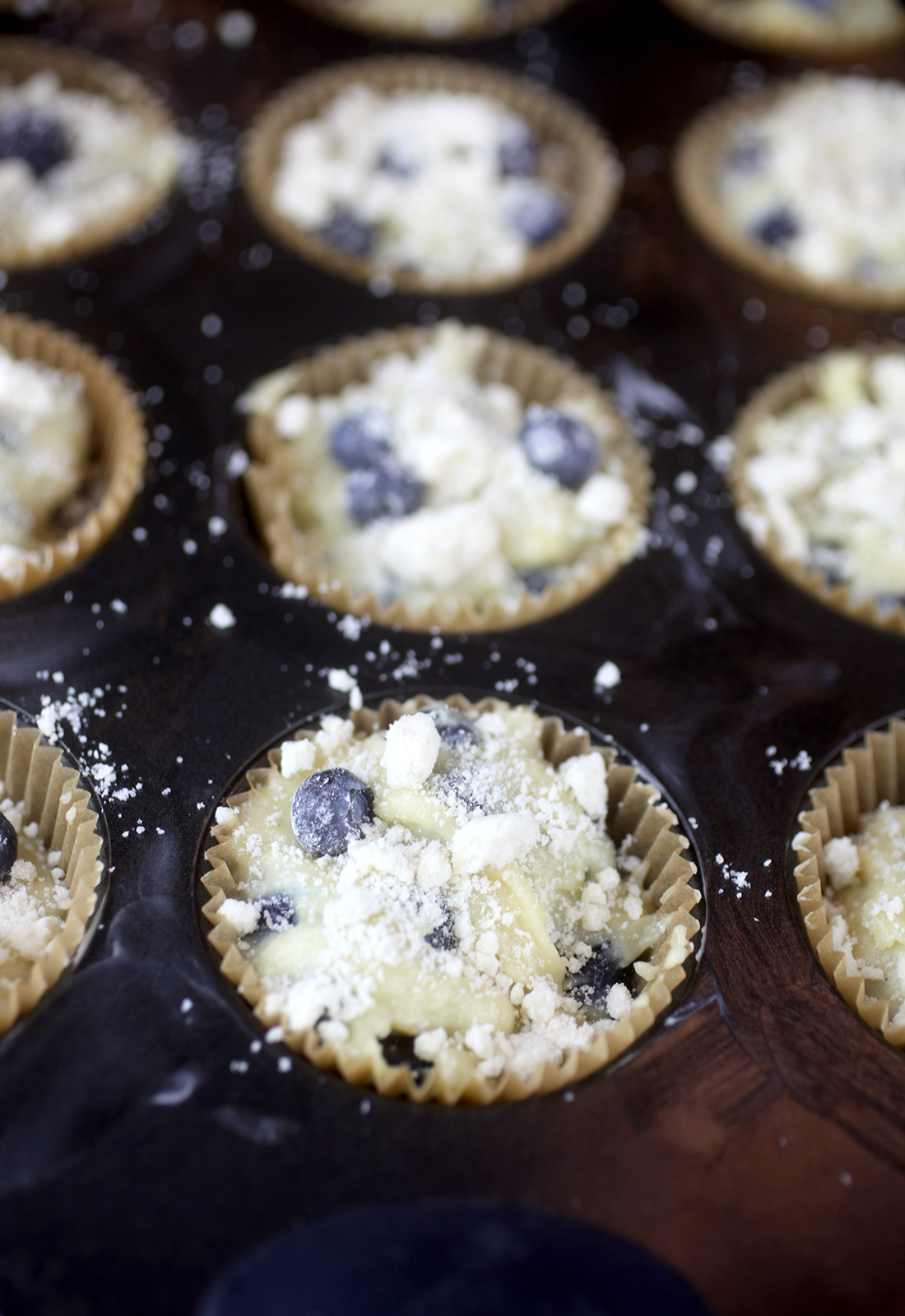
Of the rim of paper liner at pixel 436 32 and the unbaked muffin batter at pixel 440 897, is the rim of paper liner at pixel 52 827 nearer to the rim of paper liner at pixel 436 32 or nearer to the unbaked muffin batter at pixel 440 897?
the unbaked muffin batter at pixel 440 897

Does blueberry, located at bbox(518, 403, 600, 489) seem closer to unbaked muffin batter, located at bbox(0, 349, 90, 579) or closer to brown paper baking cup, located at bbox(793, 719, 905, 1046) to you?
brown paper baking cup, located at bbox(793, 719, 905, 1046)

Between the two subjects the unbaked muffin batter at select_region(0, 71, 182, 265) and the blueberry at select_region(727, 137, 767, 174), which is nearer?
the unbaked muffin batter at select_region(0, 71, 182, 265)

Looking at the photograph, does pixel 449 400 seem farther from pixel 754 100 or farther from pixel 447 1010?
pixel 754 100

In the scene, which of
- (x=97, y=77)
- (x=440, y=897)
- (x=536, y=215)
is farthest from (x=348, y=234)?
(x=440, y=897)

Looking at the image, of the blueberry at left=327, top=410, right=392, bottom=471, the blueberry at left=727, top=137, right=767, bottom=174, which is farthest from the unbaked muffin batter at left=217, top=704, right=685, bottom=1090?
the blueberry at left=727, top=137, right=767, bottom=174

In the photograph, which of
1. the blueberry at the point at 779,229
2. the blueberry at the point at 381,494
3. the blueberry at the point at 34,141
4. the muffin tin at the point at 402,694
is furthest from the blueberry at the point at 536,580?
the blueberry at the point at 34,141

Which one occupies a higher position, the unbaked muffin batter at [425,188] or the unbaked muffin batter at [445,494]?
the unbaked muffin batter at [425,188]

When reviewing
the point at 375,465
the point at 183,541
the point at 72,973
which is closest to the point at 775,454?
the point at 375,465
